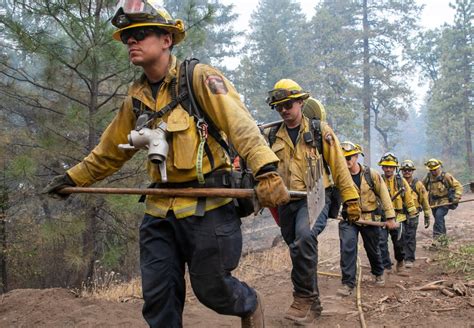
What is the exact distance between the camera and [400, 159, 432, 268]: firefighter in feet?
31.6

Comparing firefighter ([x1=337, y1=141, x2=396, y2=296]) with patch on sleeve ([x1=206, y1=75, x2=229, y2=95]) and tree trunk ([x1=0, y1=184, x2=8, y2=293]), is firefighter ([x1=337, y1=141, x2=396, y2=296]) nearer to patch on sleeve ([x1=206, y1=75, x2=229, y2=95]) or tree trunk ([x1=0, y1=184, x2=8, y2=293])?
patch on sleeve ([x1=206, y1=75, x2=229, y2=95])

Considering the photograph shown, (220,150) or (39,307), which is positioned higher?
(220,150)

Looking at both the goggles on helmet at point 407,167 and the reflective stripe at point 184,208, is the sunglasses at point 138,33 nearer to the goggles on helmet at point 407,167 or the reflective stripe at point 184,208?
the reflective stripe at point 184,208

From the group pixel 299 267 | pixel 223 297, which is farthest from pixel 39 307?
pixel 223 297

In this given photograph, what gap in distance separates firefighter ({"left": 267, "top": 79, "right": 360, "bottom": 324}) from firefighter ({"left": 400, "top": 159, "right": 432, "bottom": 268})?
191 inches

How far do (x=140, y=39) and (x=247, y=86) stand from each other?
33282 millimetres

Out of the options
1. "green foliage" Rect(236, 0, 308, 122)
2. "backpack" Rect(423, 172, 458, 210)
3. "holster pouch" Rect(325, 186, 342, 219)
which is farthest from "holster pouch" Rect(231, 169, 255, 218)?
"green foliage" Rect(236, 0, 308, 122)

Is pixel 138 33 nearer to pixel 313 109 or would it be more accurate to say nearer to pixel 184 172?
pixel 184 172

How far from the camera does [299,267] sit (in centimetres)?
480

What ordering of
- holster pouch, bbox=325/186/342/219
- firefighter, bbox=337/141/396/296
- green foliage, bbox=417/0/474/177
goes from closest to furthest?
holster pouch, bbox=325/186/342/219, firefighter, bbox=337/141/396/296, green foliage, bbox=417/0/474/177

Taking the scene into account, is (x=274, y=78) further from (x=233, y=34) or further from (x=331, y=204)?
(x=331, y=204)

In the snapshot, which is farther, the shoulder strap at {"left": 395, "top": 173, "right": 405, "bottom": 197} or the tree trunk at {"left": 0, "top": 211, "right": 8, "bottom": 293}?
the tree trunk at {"left": 0, "top": 211, "right": 8, "bottom": 293}

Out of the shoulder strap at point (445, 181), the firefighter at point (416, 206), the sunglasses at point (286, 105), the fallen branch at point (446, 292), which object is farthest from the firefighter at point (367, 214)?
the shoulder strap at point (445, 181)

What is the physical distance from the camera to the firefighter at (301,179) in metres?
4.80
